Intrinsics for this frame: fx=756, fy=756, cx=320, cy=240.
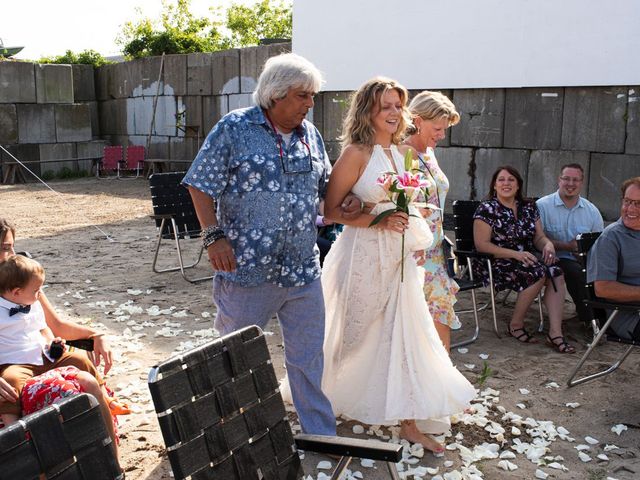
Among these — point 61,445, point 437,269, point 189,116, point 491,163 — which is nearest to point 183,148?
point 189,116

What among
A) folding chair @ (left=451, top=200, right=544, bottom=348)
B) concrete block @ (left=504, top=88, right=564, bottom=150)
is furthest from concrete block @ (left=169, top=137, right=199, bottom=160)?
folding chair @ (left=451, top=200, right=544, bottom=348)

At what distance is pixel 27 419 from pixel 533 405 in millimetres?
3206

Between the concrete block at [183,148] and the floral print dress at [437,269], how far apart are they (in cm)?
1373

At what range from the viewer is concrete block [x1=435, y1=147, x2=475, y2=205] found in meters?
11.1

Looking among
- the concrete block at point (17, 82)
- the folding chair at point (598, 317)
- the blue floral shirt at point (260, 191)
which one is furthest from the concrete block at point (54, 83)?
the blue floral shirt at point (260, 191)

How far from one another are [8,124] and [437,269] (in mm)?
15847

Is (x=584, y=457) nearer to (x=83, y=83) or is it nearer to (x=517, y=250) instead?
(x=517, y=250)

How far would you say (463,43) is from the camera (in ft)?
34.2

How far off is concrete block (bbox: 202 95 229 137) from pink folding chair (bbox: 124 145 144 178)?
6.80 ft

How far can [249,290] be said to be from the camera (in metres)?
3.27

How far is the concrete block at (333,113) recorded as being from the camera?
12597 millimetres

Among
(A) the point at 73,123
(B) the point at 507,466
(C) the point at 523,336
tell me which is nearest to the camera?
(B) the point at 507,466

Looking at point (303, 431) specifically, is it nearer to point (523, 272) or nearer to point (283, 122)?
point (283, 122)

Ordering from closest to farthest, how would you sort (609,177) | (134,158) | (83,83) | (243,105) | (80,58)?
(609,177), (243,105), (134,158), (83,83), (80,58)
